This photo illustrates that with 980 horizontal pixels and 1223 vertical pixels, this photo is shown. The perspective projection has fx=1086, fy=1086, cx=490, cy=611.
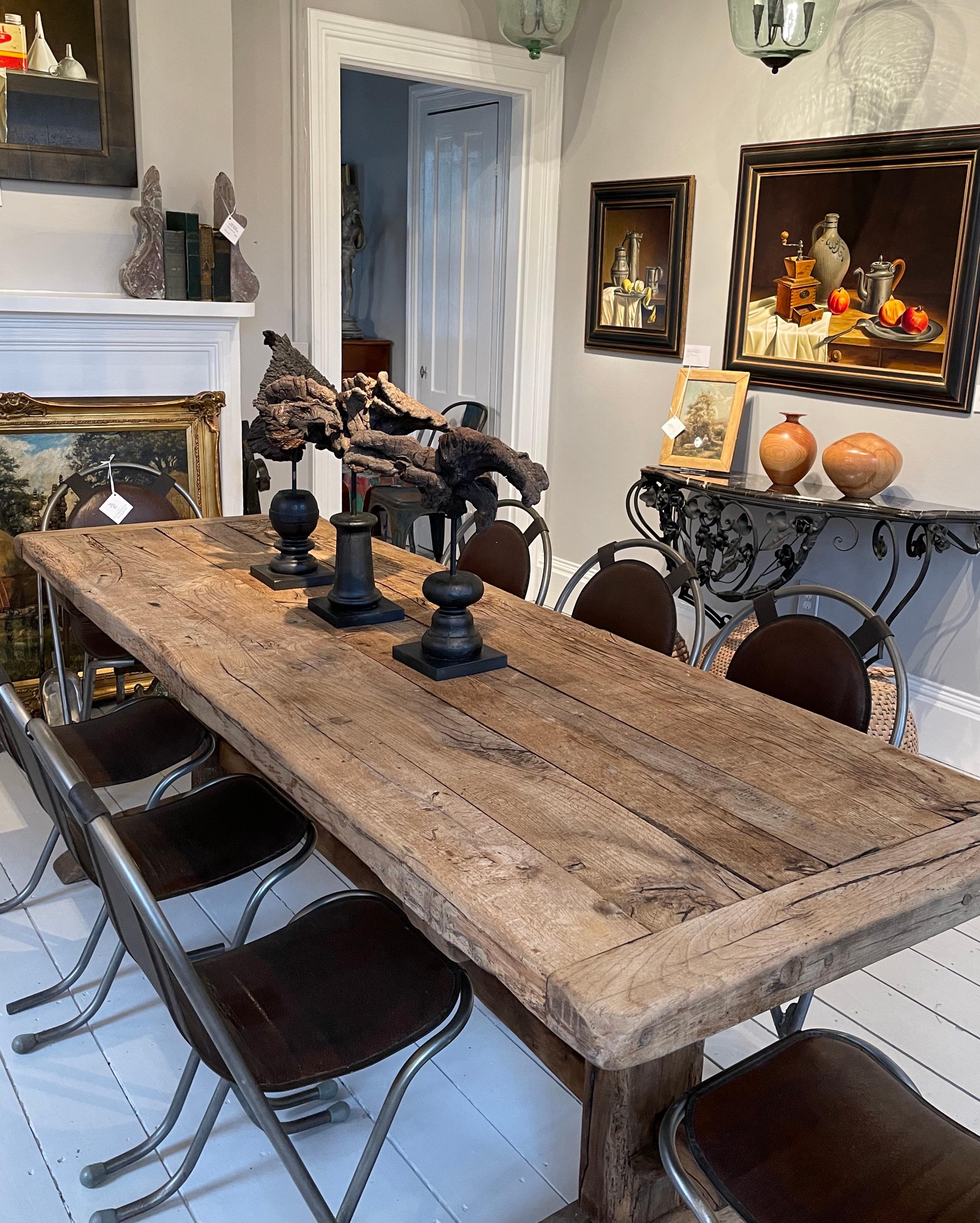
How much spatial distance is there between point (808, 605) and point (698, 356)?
44.5 inches

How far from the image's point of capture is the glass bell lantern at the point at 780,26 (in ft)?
11.1

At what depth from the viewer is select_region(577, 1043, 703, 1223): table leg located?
4.95 feet

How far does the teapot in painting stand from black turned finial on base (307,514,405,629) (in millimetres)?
2263

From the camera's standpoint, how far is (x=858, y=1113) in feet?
4.45

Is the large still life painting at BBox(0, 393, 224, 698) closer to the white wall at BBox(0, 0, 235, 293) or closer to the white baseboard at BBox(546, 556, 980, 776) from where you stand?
the white wall at BBox(0, 0, 235, 293)

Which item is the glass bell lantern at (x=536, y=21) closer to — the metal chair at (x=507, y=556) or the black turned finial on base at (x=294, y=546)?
the metal chair at (x=507, y=556)

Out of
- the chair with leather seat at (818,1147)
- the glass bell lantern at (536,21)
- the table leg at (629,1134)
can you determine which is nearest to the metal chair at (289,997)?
the table leg at (629,1134)

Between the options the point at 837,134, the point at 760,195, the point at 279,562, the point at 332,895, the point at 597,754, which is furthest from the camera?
the point at 760,195

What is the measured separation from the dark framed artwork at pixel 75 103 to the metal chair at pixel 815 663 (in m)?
2.67

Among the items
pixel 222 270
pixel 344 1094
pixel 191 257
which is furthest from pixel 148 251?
pixel 344 1094

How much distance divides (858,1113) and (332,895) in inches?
33.8

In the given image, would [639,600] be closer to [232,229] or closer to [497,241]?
[232,229]

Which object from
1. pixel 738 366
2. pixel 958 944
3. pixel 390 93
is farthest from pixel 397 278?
pixel 958 944

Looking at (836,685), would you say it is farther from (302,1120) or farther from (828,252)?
(828,252)
